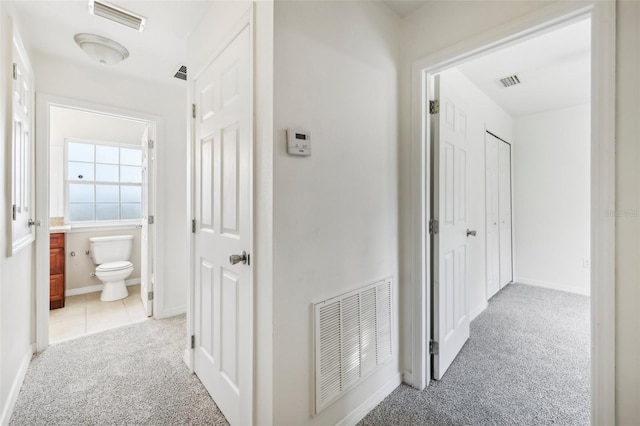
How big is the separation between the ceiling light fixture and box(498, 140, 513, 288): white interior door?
170 inches

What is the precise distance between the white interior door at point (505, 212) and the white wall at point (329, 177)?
9.14 ft

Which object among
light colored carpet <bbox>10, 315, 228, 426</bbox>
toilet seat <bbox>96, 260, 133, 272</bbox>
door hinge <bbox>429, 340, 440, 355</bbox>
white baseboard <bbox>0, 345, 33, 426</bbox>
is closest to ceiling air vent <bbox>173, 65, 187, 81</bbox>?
toilet seat <bbox>96, 260, 133, 272</bbox>

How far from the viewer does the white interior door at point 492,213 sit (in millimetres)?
3424

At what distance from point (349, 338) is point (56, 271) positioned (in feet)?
11.6

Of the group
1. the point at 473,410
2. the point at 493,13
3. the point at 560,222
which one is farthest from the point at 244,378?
the point at 560,222

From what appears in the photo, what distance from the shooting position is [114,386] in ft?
6.11

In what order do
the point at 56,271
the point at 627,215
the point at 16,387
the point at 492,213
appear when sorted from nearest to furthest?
the point at 627,215 < the point at 16,387 < the point at 56,271 < the point at 492,213

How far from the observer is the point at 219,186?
167 centimetres

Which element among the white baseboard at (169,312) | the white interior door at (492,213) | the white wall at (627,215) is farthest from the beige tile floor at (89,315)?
the white interior door at (492,213)

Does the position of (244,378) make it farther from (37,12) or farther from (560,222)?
(560,222)

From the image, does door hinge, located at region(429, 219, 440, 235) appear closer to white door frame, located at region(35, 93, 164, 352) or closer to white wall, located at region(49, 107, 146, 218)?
white door frame, located at region(35, 93, 164, 352)

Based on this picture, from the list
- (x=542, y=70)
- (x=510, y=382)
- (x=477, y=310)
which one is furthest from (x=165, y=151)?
(x=542, y=70)

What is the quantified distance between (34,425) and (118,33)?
2539 millimetres

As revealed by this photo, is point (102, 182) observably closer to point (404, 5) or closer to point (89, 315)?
point (89, 315)
